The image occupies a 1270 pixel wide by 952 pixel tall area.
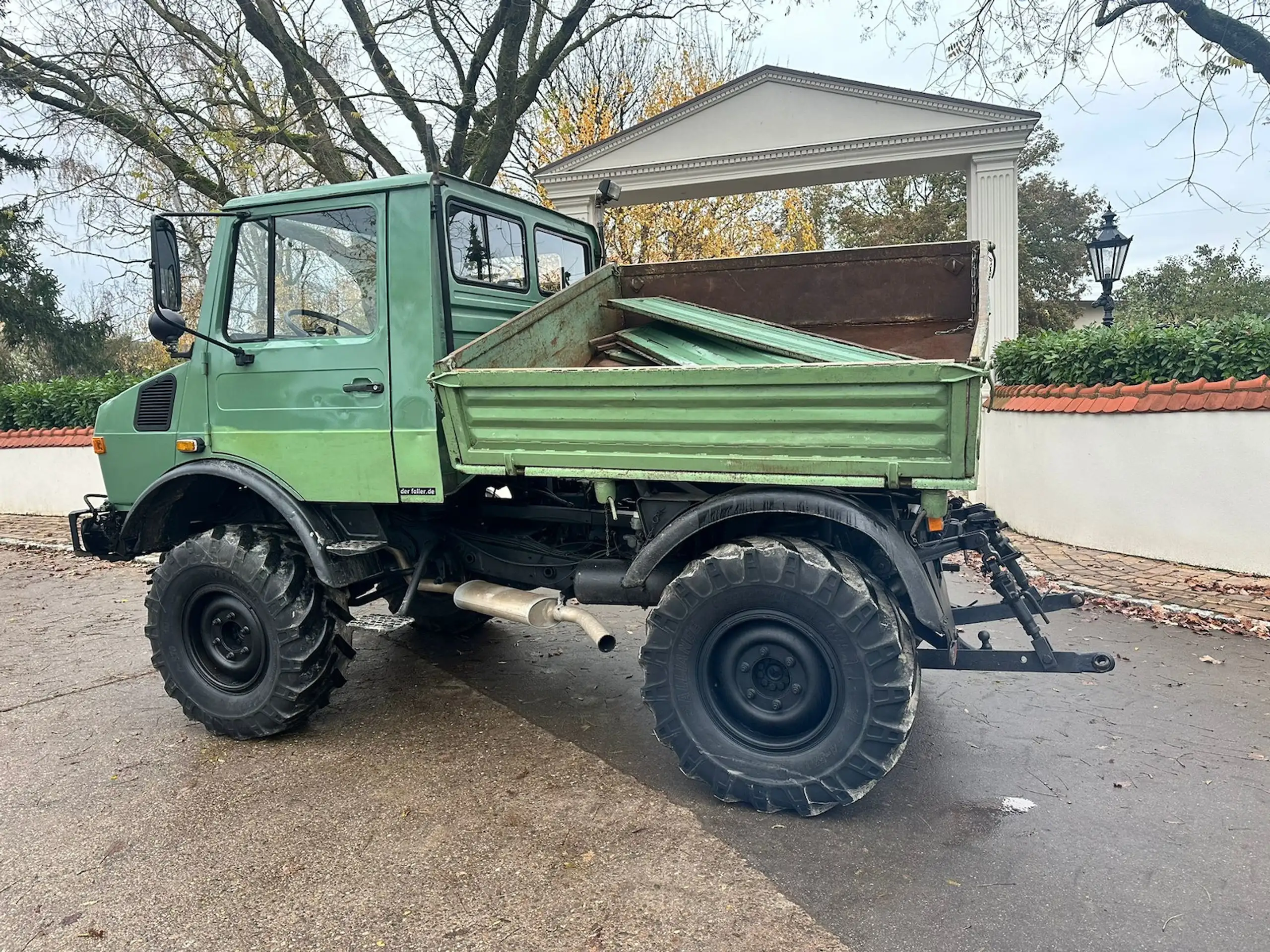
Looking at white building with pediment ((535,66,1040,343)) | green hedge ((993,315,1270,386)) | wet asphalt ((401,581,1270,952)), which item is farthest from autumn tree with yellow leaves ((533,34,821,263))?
wet asphalt ((401,581,1270,952))

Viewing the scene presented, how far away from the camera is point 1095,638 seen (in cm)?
511

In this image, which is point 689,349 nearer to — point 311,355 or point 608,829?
point 311,355

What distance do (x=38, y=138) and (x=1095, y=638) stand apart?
13.7 meters

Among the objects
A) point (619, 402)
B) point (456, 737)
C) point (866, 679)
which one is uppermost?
point (619, 402)

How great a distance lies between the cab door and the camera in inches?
145

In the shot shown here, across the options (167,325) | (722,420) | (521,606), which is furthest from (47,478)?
(722,420)

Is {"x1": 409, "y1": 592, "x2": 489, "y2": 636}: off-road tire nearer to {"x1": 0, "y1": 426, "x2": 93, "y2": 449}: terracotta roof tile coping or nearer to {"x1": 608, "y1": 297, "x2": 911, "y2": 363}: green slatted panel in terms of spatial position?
{"x1": 608, "y1": 297, "x2": 911, "y2": 363}: green slatted panel

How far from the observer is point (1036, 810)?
3.07 meters

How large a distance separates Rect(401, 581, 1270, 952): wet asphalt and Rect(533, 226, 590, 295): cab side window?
2.27 meters

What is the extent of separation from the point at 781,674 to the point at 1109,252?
28.3ft

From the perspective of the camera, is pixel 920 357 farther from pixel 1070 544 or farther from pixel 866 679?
pixel 1070 544

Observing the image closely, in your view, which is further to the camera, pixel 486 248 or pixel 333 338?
pixel 486 248

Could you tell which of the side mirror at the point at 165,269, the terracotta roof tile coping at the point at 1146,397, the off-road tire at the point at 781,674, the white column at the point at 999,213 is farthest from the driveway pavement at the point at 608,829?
the white column at the point at 999,213

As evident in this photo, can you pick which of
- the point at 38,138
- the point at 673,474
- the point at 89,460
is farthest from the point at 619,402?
the point at 38,138
